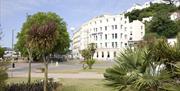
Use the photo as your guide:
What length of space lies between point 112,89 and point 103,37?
117253 millimetres

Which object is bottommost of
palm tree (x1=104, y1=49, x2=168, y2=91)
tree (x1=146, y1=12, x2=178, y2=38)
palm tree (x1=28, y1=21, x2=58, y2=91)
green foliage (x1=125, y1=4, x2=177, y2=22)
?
palm tree (x1=104, y1=49, x2=168, y2=91)

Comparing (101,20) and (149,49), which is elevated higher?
(101,20)

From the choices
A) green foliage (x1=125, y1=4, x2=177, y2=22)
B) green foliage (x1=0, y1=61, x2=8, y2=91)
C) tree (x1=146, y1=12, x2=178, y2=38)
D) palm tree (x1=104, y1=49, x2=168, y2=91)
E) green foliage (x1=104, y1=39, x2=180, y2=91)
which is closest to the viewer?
green foliage (x1=104, y1=39, x2=180, y2=91)

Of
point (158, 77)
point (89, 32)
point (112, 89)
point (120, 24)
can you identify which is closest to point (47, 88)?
point (112, 89)

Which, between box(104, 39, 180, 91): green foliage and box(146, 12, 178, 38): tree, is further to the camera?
box(146, 12, 178, 38): tree

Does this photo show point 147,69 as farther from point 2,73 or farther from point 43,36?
point 43,36

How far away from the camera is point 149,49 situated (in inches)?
382

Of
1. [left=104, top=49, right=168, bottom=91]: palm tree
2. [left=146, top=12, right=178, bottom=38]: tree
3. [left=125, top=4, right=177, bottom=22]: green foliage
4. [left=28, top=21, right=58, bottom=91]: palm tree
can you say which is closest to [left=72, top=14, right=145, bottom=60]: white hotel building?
[left=125, top=4, right=177, bottom=22]: green foliage

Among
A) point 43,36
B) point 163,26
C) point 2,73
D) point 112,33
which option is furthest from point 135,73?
point 112,33

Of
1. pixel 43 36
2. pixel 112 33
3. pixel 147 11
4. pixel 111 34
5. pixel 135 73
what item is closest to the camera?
pixel 135 73

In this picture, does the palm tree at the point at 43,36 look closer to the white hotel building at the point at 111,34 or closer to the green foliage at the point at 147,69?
the green foliage at the point at 147,69

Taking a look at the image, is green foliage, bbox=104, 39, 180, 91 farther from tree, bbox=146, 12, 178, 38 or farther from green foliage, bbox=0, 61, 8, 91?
tree, bbox=146, 12, 178, 38

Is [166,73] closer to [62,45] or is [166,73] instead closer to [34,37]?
[34,37]

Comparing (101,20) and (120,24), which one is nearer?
(120,24)
